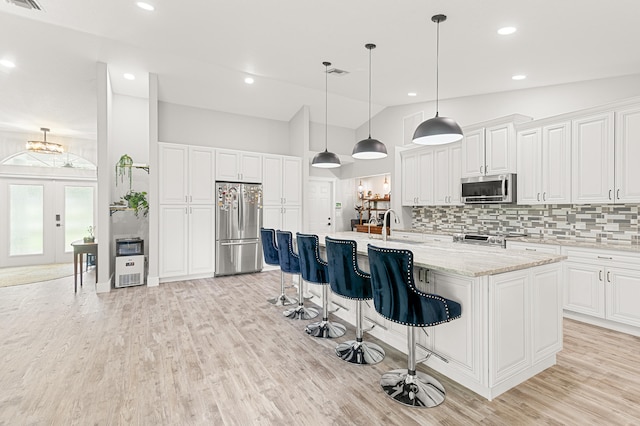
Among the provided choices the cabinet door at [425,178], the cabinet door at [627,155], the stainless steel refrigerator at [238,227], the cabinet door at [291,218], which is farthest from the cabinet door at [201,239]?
the cabinet door at [627,155]

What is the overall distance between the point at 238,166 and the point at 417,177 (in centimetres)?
342

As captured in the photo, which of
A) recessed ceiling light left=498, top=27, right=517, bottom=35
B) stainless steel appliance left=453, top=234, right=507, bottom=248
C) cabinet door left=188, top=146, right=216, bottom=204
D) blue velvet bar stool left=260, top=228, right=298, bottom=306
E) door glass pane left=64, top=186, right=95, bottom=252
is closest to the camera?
recessed ceiling light left=498, top=27, right=517, bottom=35

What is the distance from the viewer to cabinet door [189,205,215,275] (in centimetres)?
560

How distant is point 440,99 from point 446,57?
1859 mm

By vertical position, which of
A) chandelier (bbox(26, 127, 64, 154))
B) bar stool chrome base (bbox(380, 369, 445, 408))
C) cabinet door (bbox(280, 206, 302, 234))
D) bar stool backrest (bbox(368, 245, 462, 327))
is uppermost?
chandelier (bbox(26, 127, 64, 154))

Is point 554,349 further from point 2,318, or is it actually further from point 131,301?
point 2,318

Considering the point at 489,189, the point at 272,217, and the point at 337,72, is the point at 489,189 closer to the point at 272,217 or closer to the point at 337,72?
the point at 337,72

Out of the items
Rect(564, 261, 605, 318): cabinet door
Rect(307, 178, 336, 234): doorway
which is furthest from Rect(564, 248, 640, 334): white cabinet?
Rect(307, 178, 336, 234): doorway

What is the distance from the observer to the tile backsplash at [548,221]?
12.0 ft

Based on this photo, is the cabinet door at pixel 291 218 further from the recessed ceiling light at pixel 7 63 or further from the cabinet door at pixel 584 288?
the recessed ceiling light at pixel 7 63

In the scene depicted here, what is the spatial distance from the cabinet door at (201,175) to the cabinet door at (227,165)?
0.11 meters

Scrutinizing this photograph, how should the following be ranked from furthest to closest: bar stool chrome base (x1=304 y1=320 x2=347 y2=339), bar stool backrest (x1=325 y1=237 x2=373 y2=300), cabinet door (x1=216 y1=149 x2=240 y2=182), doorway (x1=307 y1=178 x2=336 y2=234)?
doorway (x1=307 y1=178 x2=336 y2=234) → cabinet door (x1=216 y1=149 x2=240 y2=182) → bar stool chrome base (x1=304 y1=320 x2=347 y2=339) → bar stool backrest (x1=325 y1=237 x2=373 y2=300)

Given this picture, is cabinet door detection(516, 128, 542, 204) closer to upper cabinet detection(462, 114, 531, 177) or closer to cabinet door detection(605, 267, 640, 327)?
upper cabinet detection(462, 114, 531, 177)

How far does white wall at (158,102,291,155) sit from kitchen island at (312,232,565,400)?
522cm
